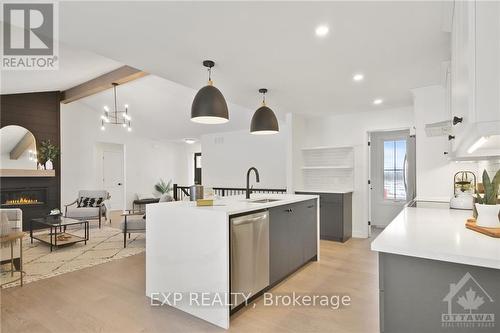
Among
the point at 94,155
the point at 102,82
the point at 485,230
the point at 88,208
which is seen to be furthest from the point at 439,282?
the point at 94,155

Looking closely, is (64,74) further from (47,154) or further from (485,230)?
(485,230)

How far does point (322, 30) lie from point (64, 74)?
17.6 feet

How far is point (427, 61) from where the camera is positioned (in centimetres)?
284

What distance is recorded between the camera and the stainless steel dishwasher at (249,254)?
2.29 meters

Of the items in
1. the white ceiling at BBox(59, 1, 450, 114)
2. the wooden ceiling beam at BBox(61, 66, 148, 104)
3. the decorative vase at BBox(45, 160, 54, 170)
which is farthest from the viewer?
the decorative vase at BBox(45, 160, 54, 170)

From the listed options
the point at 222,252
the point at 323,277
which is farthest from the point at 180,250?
the point at 323,277

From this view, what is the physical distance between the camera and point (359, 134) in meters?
5.23

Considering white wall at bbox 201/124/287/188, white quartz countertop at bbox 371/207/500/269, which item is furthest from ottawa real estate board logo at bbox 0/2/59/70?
white wall at bbox 201/124/287/188

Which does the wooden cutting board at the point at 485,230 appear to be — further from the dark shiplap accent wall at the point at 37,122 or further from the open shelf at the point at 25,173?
the dark shiplap accent wall at the point at 37,122

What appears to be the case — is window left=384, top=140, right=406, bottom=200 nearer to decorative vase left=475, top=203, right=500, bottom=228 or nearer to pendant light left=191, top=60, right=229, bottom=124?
decorative vase left=475, top=203, right=500, bottom=228

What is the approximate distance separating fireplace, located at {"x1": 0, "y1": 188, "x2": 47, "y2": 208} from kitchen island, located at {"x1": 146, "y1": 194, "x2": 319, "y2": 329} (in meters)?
5.41

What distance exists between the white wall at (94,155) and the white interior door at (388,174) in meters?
7.13

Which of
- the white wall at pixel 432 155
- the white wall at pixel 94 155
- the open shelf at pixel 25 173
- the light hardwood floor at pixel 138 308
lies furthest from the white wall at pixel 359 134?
the white wall at pixel 94 155

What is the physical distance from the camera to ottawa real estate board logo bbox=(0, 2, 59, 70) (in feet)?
6.76
